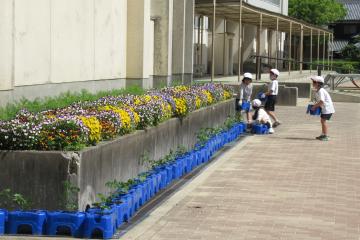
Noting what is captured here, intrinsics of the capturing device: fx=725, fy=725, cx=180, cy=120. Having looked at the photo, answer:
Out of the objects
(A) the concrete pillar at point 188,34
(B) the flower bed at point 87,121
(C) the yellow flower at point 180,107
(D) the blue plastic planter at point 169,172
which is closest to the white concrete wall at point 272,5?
(A) the concrete pillar at point 188,34

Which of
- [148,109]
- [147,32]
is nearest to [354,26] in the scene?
[147,32]

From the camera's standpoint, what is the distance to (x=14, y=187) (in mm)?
7820

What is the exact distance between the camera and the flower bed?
7922 millimetres

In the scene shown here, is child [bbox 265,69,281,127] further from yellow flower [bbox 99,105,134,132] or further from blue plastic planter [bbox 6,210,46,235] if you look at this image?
blue plastic planter [bbox 6,210,46,235]

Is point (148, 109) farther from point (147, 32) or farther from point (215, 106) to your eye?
point (147, 32)

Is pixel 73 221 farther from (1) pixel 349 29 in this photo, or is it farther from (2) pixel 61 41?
(1) pixel 349 29

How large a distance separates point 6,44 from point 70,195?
3.55 meters

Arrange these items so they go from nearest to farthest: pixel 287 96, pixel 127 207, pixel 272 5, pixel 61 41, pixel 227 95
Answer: pixel 127 207 → pixel 61 41 → pixel 227 95 → pixel 287 96 → pixel 272 5

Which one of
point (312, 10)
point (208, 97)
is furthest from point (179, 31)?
point (312, 10)

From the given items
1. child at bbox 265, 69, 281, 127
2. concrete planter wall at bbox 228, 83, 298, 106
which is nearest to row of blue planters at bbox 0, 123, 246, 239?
child at bbox 265, 69, 281, 127

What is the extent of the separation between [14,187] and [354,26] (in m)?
87.6

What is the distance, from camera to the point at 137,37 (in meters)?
17.5

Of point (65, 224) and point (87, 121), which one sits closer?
point (65, 224)

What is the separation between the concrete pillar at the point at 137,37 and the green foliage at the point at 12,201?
1004 centimetres
